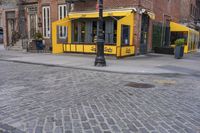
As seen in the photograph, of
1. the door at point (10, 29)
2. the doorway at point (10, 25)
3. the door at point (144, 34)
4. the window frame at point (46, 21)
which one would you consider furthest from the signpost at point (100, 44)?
the door at point (10, 29)

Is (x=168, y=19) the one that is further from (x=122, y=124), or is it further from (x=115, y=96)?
(x=122, y=124)

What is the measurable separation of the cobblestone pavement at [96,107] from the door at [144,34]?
1065 centimetres

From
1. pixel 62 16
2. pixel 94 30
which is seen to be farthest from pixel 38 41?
pixel 94 30

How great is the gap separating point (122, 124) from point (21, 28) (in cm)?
2199

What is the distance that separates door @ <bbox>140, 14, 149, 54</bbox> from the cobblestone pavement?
10.6 meters

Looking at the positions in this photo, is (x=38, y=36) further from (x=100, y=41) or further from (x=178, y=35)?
(x=178, y=35)

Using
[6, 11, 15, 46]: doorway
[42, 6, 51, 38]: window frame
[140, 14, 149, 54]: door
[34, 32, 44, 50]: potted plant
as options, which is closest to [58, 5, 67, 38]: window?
[42, 6, 51, 38]: window frame

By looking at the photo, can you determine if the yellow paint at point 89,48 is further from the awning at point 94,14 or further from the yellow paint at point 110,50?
the awning at point 94,14

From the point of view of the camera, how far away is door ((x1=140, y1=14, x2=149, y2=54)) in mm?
18812

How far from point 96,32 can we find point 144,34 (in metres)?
3.91

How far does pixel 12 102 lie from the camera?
577 centimetres

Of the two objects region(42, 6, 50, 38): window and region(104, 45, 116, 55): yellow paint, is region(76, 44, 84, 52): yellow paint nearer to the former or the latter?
region(104, 45, 116, 55): yellow paint

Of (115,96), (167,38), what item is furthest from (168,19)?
(115,96)

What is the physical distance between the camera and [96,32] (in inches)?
748
